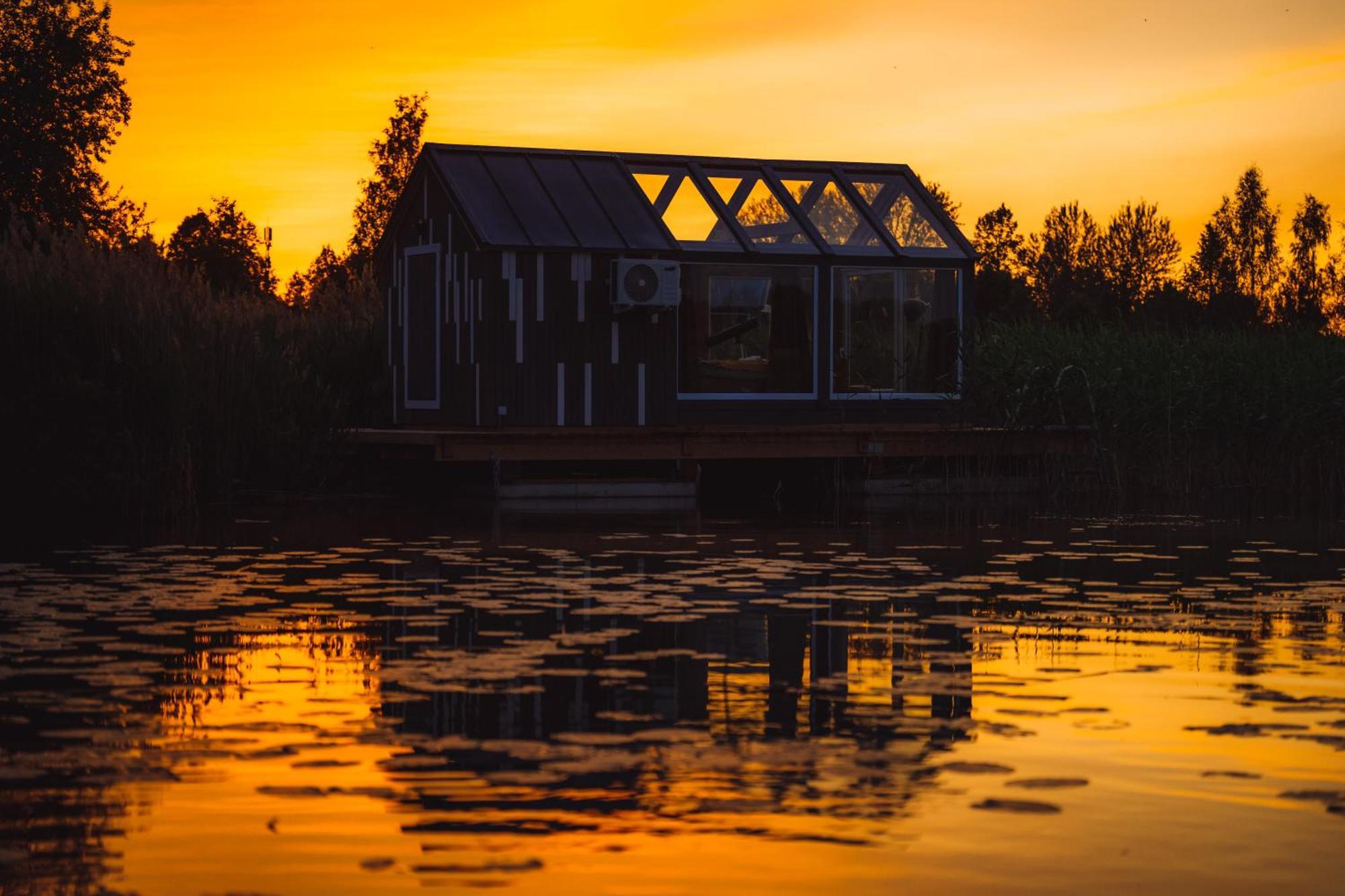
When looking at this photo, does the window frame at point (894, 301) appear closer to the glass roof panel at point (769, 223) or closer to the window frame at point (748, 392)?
the window frame at point (748, 392)

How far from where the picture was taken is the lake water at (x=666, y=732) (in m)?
4.65

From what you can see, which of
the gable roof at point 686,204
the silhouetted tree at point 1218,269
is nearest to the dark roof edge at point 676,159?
the gable roof at point 686,204

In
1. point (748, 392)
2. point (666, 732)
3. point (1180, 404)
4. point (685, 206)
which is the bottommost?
point (666, 732)

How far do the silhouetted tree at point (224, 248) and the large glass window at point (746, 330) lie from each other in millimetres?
27080

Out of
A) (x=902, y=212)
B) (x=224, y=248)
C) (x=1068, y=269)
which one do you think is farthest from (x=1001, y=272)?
(x=902, y=212)

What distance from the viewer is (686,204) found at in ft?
73.3

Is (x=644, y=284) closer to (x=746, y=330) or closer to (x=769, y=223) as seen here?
(x=746, y=330)

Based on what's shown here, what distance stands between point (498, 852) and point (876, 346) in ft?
60.8

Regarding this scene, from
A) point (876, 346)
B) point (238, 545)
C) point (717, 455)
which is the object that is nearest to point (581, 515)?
point (717, 455)

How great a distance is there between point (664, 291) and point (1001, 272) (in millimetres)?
50051

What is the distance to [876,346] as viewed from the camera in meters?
22.9

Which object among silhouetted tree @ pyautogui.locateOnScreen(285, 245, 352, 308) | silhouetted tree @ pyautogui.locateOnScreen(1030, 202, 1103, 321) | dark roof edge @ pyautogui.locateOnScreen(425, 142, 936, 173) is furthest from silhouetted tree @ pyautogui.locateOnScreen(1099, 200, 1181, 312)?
dark roof edge @ pyautogui.locateOnScreen(425, 142, 936, 173)

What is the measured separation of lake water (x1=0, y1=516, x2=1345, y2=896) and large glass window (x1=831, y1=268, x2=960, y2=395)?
11138 mm

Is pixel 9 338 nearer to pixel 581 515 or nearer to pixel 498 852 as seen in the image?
pixel 581 515
